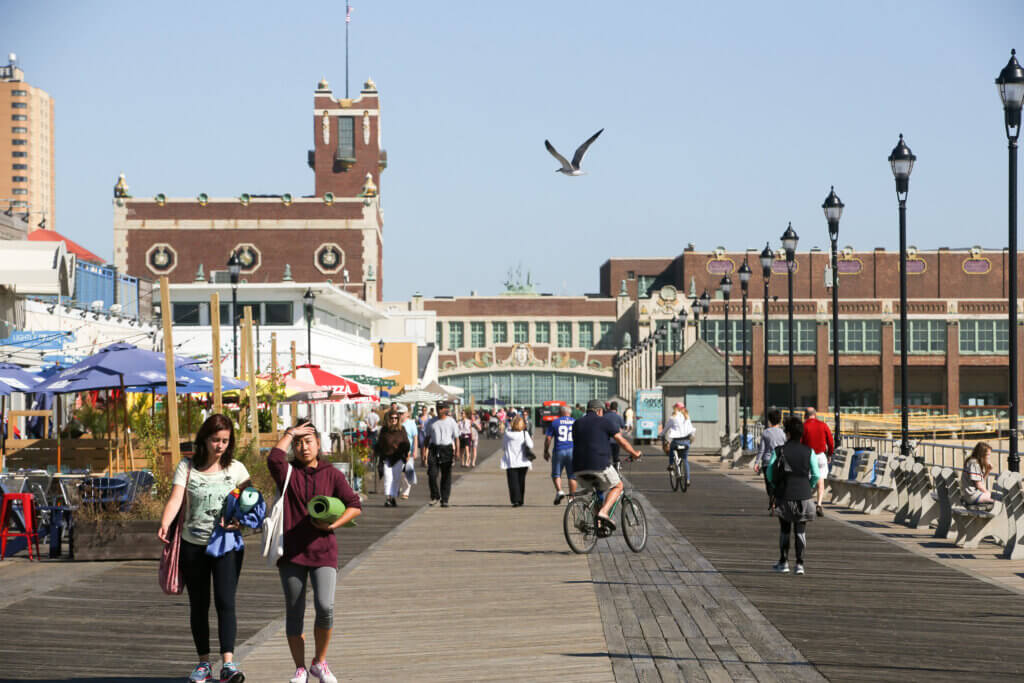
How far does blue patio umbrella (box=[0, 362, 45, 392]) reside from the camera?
21.9 meters

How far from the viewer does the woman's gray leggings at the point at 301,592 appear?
8.55 metres

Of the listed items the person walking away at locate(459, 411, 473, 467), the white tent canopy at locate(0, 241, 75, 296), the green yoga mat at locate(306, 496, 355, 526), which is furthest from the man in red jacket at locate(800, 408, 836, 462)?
the person walking away at locate(459, 411, 473, 467)

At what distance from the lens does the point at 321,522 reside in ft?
28.0

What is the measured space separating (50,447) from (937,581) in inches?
473

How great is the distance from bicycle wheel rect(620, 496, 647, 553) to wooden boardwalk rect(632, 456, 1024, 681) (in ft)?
2.53

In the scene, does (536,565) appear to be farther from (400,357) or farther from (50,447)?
(400,357)

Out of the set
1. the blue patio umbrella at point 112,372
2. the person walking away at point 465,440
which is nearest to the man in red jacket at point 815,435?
the blue patio umbrella at point 112,372

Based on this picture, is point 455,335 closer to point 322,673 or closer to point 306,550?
point 306,550

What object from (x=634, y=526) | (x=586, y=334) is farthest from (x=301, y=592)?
(x=586, y=334)

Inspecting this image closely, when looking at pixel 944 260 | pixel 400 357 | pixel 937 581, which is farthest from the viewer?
pixel 944 260

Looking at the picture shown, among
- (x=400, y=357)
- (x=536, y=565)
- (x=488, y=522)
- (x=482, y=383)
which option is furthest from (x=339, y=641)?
(x=482, y=383)

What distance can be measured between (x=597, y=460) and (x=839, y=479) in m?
10.4

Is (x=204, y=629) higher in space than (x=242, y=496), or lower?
lower

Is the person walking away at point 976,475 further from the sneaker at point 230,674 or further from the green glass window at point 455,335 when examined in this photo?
the green glass window at point 455,335
